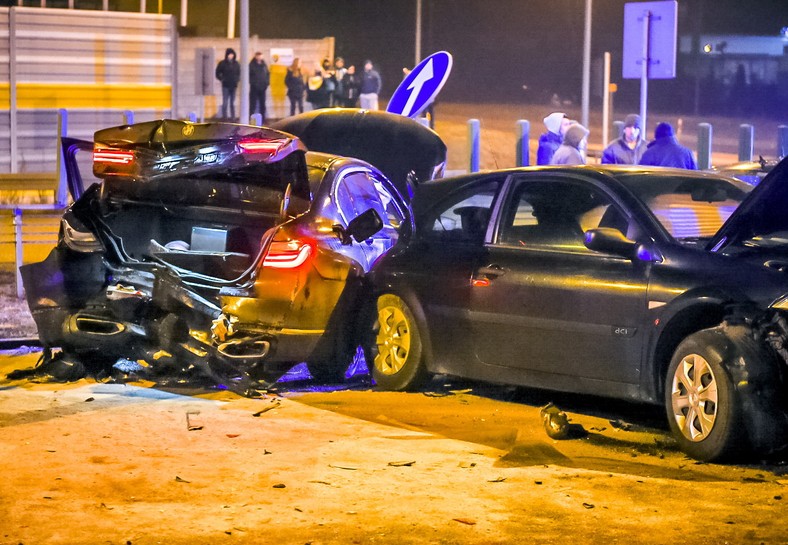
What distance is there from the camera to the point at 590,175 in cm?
805

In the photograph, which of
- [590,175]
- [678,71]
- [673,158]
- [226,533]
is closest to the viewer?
[226,533]

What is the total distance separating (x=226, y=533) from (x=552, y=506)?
1.46m

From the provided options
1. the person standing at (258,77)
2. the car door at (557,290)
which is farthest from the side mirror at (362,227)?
the person standing at (258,77)

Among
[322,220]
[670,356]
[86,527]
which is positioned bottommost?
[86,527]

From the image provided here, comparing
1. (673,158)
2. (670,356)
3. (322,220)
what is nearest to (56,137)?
(673,158)

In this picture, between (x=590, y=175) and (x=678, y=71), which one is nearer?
(x=590, y=175)

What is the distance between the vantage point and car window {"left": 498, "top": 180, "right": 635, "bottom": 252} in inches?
309

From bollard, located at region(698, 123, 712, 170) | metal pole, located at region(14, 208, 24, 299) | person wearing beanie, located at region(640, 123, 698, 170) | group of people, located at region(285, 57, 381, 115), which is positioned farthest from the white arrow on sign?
group of people, located at region(285, 57, 381, 115)

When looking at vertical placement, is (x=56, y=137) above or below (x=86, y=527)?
above

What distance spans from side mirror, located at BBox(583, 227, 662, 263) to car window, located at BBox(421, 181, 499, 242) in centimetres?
124

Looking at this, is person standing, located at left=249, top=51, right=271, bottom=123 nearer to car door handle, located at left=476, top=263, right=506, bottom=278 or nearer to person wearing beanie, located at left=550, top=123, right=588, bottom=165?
person wearing beanie, located at left=550, top=123, right=588, bottom=165

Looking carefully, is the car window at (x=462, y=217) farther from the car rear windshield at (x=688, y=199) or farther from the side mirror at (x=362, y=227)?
the car rear windshield at (x=688, y=199)

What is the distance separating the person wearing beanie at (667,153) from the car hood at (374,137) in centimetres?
230

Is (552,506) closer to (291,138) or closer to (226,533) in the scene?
(226,533)
